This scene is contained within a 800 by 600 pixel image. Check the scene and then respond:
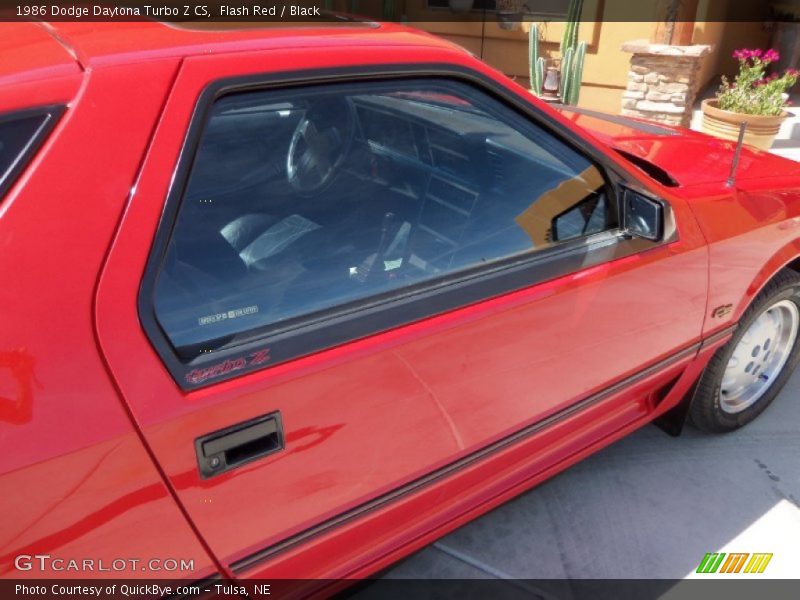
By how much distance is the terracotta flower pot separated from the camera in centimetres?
528

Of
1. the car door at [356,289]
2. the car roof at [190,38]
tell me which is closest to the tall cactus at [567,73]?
the car door at [356,289]

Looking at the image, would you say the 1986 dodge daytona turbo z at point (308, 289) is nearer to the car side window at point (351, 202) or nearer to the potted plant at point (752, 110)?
the car side window at point (351, 202)

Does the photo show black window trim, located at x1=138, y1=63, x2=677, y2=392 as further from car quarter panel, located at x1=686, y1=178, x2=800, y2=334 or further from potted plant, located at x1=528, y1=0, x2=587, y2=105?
potted plant, located at x1=528, y1=0, x2=587, y2=105

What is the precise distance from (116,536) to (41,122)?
74cm

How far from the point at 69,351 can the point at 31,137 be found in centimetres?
36

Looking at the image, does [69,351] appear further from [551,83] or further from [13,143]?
[551,83]

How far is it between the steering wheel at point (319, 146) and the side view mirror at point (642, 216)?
82 centimetres

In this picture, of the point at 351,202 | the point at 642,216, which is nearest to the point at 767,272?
the point at 642,216

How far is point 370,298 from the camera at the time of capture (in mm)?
1439

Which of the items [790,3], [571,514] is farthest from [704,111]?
[571,514]

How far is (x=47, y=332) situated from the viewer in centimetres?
104

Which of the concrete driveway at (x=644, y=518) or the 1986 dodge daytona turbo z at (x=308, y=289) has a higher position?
the 1986 dodge daytona turbo z at (x=308, y=289)

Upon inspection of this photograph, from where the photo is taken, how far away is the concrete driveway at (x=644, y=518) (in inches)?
83.5

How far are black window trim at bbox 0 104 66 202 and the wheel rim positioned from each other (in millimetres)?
2427
